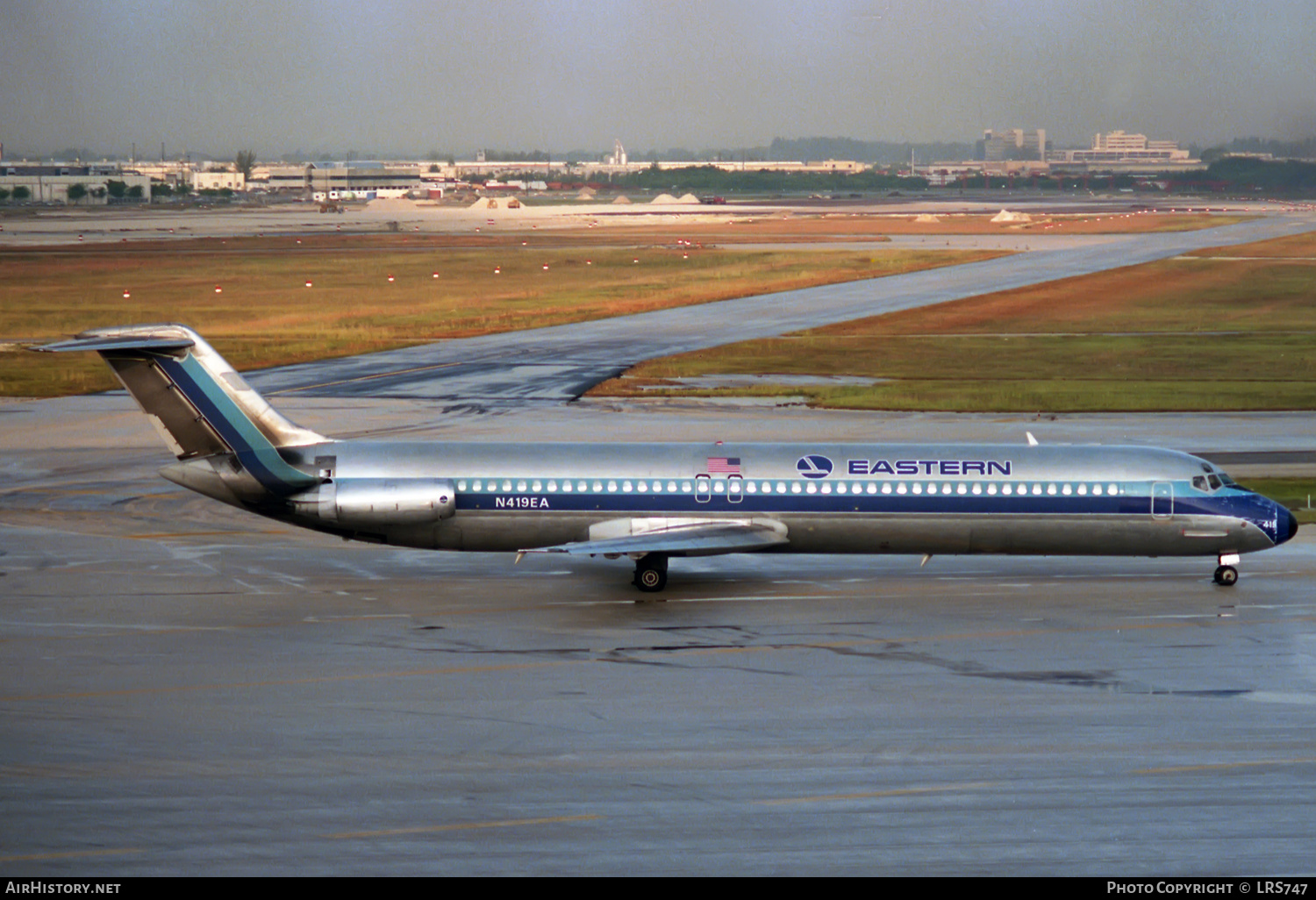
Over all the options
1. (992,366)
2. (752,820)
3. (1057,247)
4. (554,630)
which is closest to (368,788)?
(752,820)

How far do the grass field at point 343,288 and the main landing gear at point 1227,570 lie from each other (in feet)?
148

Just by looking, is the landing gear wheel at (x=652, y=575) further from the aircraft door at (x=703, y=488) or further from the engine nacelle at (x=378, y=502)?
the engine nacelle at (x=378, y=502)

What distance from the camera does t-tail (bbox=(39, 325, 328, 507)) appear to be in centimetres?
2997

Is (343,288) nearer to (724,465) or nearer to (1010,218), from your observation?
(724,465)

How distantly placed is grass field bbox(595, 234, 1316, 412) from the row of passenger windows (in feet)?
76.1

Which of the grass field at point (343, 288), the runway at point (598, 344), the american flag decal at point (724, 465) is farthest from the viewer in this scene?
the grass field at point (343, 288)

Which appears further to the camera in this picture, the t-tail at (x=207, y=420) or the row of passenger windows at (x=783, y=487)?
the row of passenger windows at (x=783, y=487)

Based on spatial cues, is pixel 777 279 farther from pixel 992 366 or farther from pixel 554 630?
pixel 554 630

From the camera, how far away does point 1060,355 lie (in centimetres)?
6744

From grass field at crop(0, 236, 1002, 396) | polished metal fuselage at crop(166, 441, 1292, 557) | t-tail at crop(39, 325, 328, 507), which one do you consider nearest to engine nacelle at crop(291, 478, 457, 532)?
polished metal fuselage at crop(166, 441, 1292, 557)

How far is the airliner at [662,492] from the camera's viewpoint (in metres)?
30.1

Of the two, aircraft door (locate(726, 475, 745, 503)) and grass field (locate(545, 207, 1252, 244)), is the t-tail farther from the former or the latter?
grass field (locate(545, 207, 1252, 244))

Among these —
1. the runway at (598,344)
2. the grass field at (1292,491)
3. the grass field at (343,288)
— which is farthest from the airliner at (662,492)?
the grass field at (343,288)

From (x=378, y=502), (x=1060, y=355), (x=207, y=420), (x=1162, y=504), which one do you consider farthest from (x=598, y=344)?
(x=1162, y=504)
